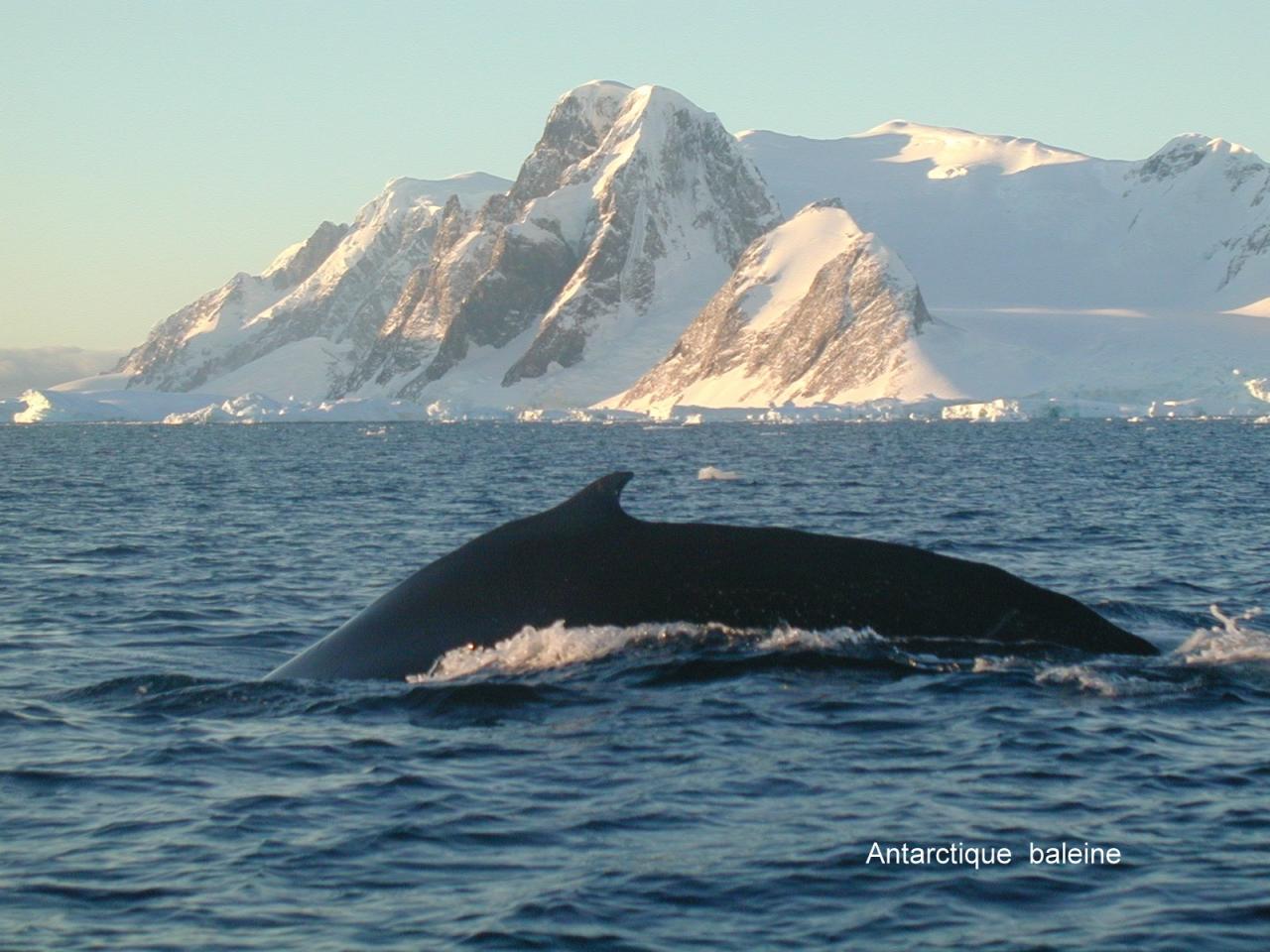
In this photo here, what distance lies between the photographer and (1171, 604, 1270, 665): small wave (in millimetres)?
12664

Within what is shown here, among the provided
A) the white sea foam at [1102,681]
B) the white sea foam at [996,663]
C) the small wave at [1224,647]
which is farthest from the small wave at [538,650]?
the small wave at [1224,647]

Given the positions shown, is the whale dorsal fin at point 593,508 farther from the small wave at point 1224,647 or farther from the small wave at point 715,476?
the small wave at point 715,476

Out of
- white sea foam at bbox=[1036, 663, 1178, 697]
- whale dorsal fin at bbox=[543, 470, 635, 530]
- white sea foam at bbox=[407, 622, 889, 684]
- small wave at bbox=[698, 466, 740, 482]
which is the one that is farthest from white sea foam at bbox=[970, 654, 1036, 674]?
small wave at bbox=[698, 466, 740, 482]

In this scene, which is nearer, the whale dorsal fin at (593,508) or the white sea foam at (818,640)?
the whale dorsal fin at (593,508)

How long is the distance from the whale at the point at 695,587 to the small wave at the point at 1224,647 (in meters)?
1.40

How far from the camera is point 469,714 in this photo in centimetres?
1105

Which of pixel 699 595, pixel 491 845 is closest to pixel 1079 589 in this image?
pixel 699 595

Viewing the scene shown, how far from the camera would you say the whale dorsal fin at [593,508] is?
37.6ft

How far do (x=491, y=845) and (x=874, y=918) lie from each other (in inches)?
80.3

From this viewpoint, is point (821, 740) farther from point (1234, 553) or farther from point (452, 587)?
point (1234, 553)

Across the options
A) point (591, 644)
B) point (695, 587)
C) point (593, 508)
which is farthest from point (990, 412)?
point (593, 508)

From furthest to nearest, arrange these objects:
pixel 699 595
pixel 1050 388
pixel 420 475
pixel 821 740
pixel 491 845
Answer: pixel 1050 388
pixel 420 475
pixel 699 595
pixel 821 740
pixel 491 845

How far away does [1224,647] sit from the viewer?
13016 millimetres

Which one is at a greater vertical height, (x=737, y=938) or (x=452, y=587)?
(x=452, y=587)
